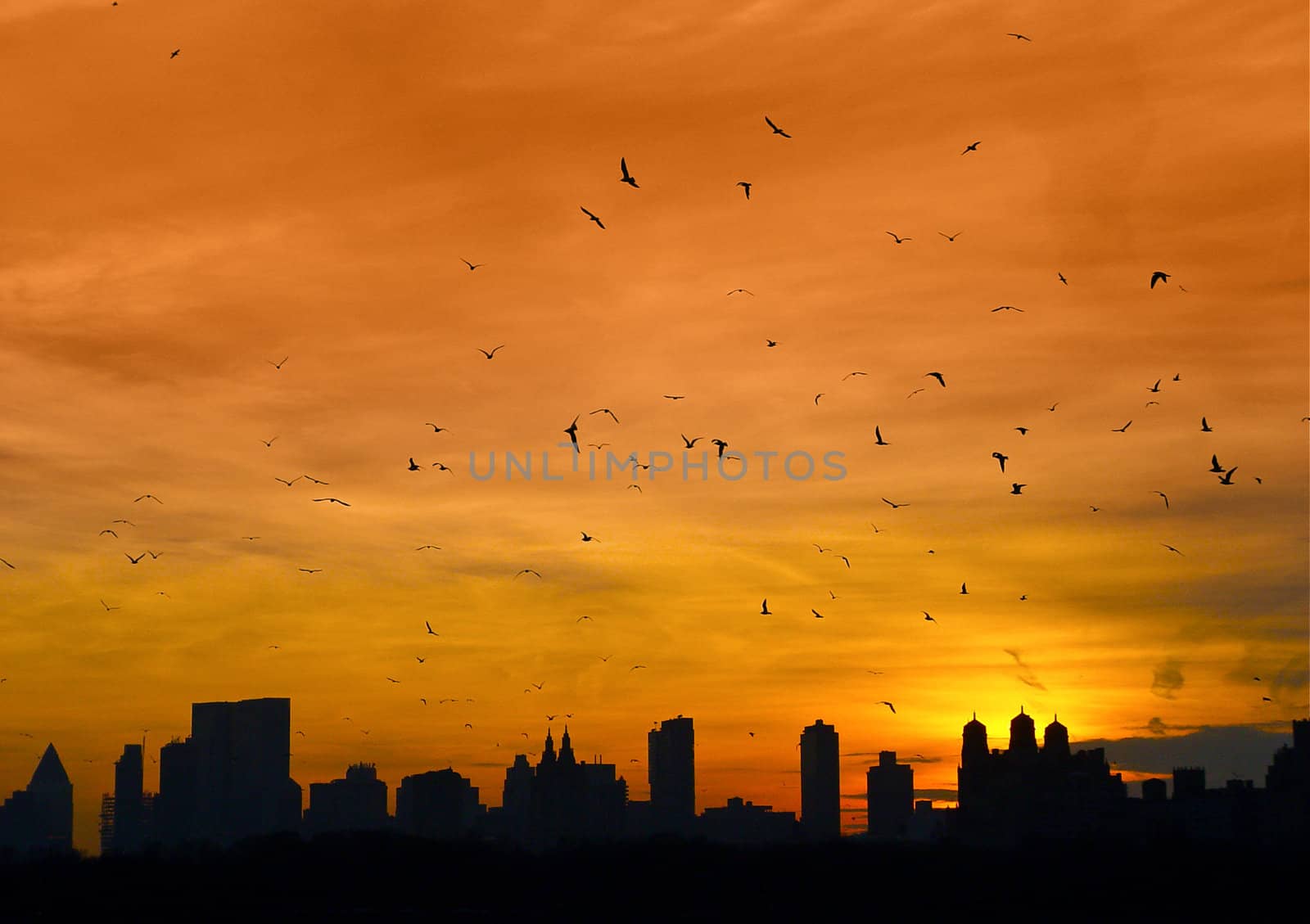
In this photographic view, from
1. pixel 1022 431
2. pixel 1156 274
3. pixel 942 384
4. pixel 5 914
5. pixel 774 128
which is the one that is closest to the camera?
pixel 774 128

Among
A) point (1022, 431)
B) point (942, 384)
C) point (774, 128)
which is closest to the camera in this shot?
point (774, 128)

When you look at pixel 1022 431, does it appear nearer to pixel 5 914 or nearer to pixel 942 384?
pixel 942 384

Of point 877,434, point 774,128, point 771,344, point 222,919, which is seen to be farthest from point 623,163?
point 222,919

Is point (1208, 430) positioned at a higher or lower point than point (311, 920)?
higher

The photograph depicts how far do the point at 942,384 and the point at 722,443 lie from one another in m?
11.2

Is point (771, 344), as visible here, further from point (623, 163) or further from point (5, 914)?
point (5, 914)

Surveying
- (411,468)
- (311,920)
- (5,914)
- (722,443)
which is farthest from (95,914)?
(722,443)

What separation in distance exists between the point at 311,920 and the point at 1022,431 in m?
145

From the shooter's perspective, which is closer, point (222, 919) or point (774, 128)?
point (774, 128)

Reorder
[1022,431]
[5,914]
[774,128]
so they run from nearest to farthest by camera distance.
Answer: [774,128] < [1022,431] < [5,914]

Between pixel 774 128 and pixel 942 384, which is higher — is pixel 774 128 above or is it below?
above

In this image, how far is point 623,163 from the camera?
57.2 m

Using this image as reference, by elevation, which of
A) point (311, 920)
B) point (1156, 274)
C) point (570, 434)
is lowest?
point (311, 920)

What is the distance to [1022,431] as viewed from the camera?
269 ft
